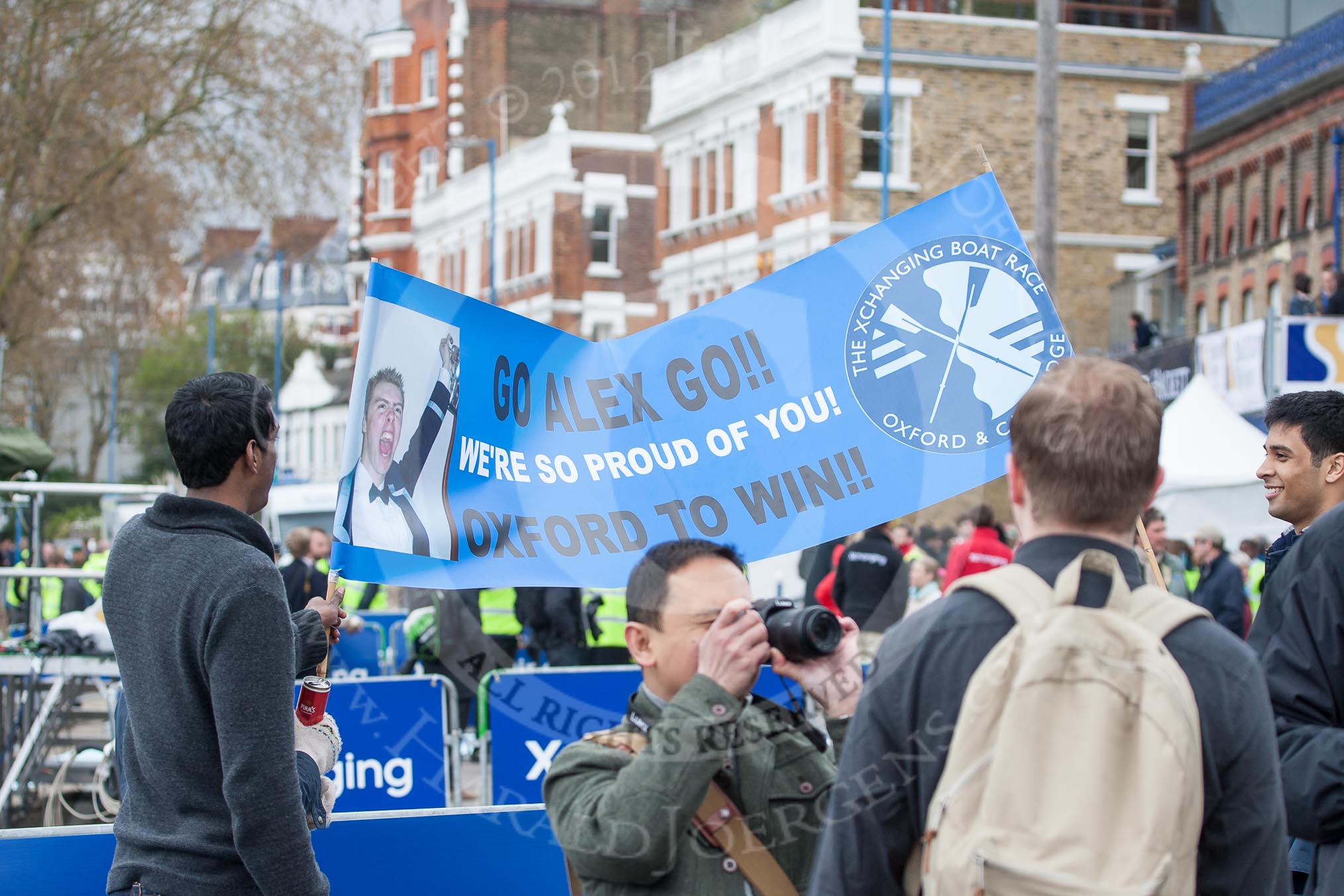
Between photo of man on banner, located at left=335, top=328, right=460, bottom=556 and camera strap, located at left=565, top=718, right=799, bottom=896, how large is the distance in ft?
5.34

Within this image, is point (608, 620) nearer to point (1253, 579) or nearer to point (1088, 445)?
point (1253, 579)

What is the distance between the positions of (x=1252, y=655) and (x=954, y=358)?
219cm

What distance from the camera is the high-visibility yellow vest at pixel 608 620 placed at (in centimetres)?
1138

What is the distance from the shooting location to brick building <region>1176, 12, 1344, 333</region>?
28.7 meters

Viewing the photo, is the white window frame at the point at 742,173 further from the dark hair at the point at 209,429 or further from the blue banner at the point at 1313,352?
the blue banner at the point at 1313,352

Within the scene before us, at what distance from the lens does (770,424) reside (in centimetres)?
445

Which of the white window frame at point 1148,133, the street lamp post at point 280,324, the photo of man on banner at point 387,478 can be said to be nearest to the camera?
the photo of man on banner at point 387,478

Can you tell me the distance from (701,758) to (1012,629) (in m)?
0.63

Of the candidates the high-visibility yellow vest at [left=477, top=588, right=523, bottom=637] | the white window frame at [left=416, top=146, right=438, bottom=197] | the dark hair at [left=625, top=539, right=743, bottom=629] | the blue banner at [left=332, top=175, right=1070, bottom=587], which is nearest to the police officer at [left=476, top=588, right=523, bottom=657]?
the high-visibility yellow vest at [left=477, top=588, right=523, bottom=637]

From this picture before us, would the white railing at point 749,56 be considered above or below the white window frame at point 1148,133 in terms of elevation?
below

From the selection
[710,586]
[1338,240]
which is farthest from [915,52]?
[1338,240]

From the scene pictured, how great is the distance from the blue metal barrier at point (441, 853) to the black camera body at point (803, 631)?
2526 mm

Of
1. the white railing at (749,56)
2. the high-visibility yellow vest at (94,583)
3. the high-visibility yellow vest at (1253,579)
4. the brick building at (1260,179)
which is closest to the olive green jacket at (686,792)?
the white railing at (749,56)

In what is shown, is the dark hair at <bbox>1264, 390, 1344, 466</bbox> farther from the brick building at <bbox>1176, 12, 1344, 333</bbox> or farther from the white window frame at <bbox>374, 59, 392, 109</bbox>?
the brick building at <bbox>1176, 12, 1344, 333</bbox>
